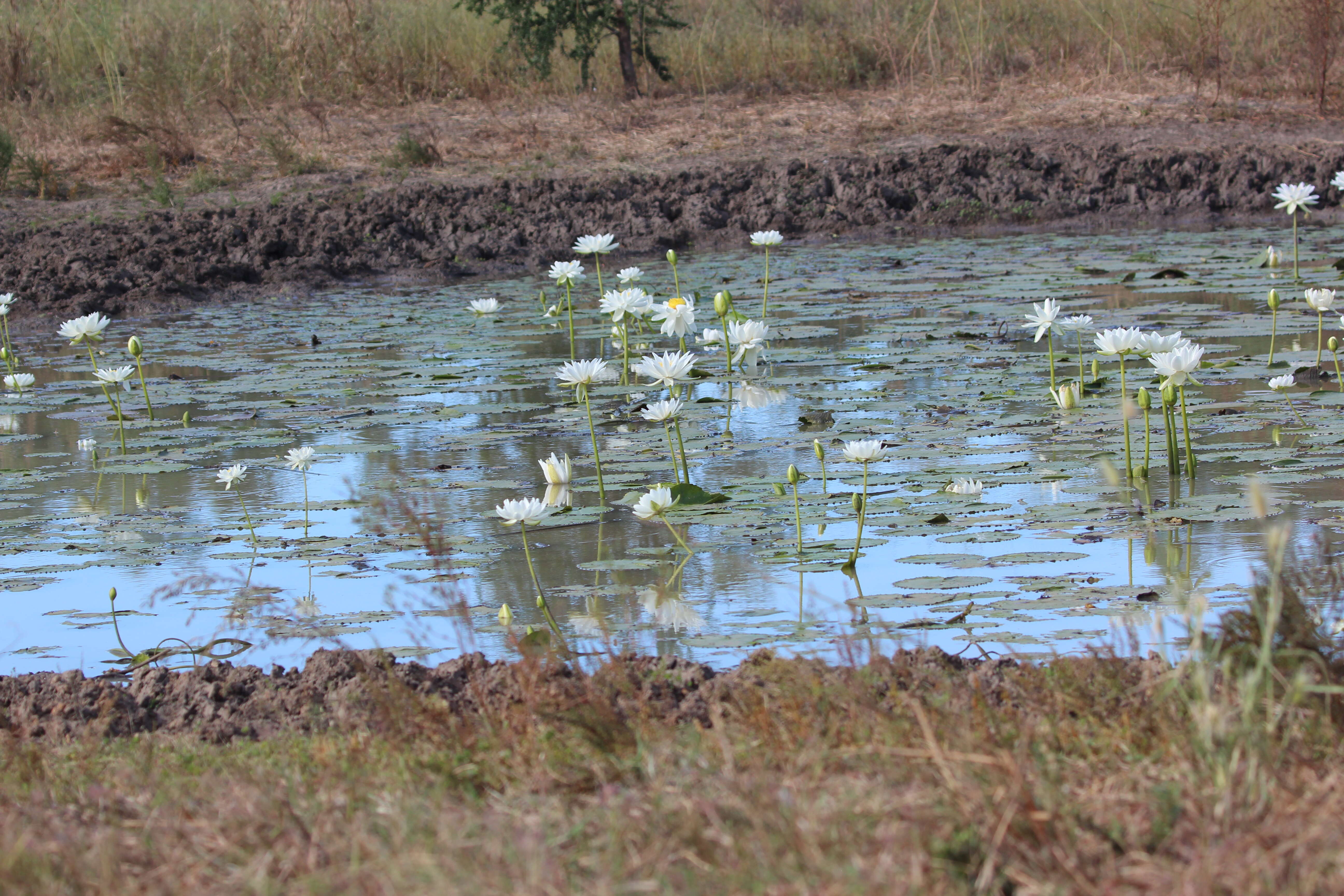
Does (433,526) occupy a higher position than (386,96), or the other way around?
(386,96)

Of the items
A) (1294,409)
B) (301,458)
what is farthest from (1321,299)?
(301,458)

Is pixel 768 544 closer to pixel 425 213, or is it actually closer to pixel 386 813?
pixel 386 813

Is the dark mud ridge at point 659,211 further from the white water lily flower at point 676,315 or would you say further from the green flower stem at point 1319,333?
the white water lily flower at point 676,315

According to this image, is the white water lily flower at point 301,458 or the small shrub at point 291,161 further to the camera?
the small shrub at point 291,161

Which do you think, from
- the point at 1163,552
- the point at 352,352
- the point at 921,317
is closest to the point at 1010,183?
the point at 921,317

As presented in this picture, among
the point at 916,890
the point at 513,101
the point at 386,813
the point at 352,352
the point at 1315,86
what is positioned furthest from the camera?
the point at 513,101

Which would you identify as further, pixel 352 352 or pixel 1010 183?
pixel 1010 183

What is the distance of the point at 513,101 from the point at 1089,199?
6.08m

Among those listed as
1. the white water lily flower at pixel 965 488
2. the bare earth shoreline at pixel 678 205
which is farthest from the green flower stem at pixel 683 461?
the bare earth shoreline at pixel 678 205

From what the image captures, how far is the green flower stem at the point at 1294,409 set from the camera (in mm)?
4234

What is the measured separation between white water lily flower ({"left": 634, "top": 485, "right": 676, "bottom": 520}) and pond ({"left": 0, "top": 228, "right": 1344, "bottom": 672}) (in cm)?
20

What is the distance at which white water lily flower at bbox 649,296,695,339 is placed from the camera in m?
4.79

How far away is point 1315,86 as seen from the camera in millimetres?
12734

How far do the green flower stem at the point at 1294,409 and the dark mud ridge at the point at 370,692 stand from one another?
2.24 meters
